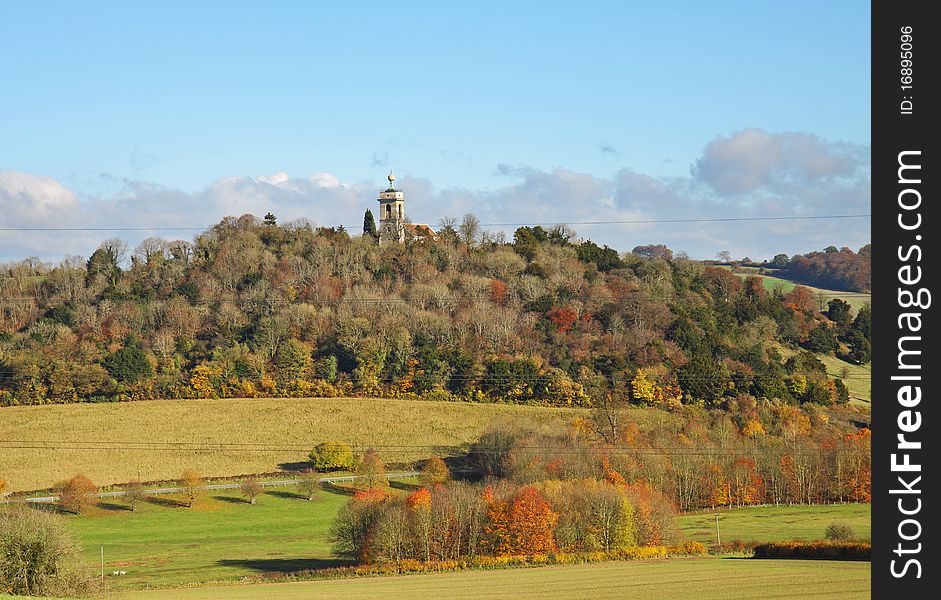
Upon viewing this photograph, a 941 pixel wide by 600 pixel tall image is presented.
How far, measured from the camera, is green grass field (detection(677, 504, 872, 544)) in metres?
48.0

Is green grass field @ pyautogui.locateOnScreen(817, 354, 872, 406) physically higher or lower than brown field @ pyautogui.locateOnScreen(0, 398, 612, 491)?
higher

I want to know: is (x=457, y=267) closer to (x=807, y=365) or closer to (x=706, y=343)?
(x=706, y=343)

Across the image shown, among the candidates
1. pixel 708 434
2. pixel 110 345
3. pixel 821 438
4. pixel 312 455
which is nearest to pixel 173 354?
pixel 110 345

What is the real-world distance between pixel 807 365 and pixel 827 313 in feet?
60.5

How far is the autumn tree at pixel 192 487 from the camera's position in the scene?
194 ft

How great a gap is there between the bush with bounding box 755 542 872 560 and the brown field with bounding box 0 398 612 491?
94.1 ft

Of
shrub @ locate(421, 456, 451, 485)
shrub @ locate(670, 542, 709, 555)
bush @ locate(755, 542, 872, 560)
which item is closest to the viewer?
bush @ locate(755, 542, 872, 560)

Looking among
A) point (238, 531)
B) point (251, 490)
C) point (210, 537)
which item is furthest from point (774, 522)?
point (251, 490)

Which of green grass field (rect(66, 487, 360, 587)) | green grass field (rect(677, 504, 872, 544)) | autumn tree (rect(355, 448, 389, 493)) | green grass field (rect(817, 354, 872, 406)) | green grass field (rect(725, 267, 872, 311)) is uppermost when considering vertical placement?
green grass field (rect(725, 267, 872, 311))

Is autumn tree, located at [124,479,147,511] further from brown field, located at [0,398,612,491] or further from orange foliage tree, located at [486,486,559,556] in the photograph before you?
orange foliage tree, located at [486,486,559,556]

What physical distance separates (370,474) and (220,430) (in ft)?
50.6

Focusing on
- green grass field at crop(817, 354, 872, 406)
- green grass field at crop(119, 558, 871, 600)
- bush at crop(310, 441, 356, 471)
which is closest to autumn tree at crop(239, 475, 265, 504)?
bush at crop(310, 441, 356, 471)

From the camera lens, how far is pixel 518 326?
294 ft
